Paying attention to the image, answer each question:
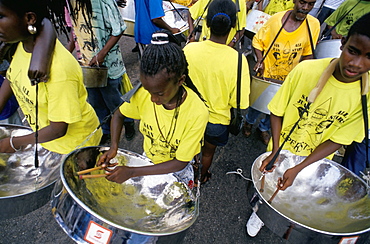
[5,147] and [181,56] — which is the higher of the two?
[181,56]

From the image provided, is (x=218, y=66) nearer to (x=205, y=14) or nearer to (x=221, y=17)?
(x=221, y=17)

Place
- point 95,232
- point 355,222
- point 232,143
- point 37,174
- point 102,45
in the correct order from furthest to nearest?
point 232,143 → point 102,45 → point 37,174 → point 355,222 → point 95,232

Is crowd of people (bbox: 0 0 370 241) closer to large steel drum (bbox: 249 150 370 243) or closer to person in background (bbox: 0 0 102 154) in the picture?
person in background (bbox: 0 0 102 154)

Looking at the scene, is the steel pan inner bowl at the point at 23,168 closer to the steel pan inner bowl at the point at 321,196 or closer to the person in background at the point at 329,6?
the steel pan inner bowl at the point at 321,196

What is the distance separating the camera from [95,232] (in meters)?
0.79

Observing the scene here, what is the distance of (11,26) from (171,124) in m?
0.68

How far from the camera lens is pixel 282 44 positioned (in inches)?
72.1

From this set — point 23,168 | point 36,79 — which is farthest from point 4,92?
point 36,79

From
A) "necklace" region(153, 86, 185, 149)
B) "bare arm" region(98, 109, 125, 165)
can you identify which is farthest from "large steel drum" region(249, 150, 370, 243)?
"bare arm" region(98, 109, 125, 165)

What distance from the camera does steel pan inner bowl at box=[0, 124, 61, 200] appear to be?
1.17 metres

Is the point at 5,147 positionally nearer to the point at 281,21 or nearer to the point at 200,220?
the point at 200,220

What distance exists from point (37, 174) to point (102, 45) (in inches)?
37.2

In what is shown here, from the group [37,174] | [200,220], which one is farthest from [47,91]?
[200,220]

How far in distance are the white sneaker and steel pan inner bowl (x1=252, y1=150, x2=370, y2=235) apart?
0.41m
